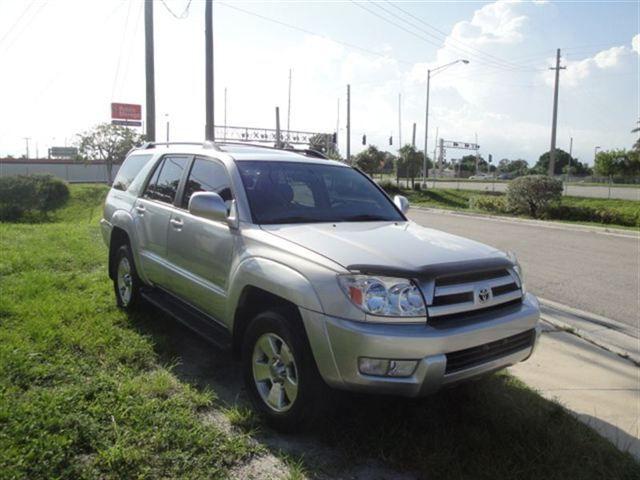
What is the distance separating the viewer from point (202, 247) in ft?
14.0

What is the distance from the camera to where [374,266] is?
3.04m

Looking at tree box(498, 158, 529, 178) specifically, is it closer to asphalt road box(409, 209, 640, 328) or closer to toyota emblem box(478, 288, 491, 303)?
asphalt road box(409, 209, 640, 328)

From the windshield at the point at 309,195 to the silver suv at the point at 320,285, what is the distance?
13mm

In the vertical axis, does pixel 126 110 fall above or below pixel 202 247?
above

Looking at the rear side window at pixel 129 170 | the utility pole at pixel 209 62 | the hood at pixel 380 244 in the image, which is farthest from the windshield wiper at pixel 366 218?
the utility pole at pixel 209 62

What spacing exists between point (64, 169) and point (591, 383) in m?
60.2

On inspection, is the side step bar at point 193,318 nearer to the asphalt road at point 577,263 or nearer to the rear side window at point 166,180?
the rear side window at point 166,180

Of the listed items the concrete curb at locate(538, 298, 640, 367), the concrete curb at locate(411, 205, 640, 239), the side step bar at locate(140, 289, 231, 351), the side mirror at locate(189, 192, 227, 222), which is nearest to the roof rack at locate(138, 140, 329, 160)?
the side mirror at locate(189, 192, 227, 222)

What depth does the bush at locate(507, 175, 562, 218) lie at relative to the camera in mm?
23031

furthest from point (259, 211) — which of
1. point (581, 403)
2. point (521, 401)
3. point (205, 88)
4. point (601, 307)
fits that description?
point (205, 88)

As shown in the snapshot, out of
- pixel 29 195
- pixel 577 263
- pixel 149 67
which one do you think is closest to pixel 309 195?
pixel 577 263

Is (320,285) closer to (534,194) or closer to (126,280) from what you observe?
(126,280)

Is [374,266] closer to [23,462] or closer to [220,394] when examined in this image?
[220,394]

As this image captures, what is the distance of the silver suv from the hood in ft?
0.04
